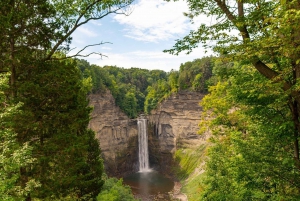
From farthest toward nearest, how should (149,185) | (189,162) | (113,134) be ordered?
1. (113,134)
2. (189,162)
3. (149,185)

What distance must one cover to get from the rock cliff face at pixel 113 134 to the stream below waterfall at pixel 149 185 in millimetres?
4143

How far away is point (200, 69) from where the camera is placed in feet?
178

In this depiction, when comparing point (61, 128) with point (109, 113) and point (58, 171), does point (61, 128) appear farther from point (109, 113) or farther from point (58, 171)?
point (109, 113)

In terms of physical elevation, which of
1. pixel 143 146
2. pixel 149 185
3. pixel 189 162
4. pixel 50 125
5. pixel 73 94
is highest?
pixel 73 94

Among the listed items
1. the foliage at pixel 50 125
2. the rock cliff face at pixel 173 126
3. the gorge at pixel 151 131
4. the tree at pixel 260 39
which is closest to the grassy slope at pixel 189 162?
the gorge at pixel 151 131

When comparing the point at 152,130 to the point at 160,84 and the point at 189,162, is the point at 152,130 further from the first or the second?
the point at 189,162

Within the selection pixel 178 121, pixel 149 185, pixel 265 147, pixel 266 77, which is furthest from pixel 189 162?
pixel 266 77

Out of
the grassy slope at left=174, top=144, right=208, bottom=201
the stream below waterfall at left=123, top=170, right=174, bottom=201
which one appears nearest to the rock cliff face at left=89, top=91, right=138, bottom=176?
the stream below waterfall at left=123, top=170, right=174, bottom=201

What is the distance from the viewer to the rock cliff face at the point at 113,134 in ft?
167

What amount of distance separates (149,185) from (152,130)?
17.3 metres

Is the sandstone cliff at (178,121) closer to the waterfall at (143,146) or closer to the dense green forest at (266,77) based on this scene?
the waterfall at (143,146)

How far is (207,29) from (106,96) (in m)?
48.3

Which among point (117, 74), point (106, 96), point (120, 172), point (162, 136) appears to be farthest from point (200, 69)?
point (117, 74)

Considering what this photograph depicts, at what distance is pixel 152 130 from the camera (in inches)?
2370
